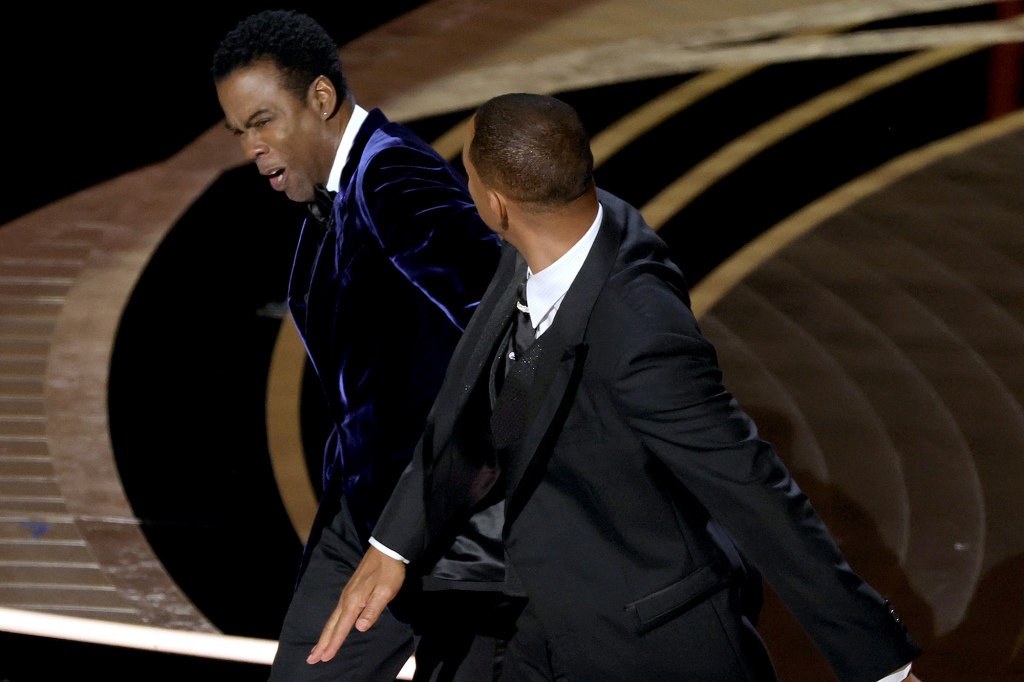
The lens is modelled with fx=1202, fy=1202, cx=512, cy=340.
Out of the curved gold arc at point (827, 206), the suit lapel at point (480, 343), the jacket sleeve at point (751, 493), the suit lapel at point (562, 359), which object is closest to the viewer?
the jacket sleeve at point (751, 493)

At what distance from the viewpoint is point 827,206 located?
15.5 feet

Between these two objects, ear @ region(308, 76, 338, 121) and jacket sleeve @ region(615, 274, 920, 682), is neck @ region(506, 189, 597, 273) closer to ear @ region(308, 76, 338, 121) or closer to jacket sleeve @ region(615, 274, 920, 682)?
jacket sleeve @ region(615, 274, 920, 682)

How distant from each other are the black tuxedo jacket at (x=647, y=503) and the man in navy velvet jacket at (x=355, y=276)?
26 centimetres

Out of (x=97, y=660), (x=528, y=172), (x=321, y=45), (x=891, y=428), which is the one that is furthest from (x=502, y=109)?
(x=891, y=428)

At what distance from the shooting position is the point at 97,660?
2676 millimetres

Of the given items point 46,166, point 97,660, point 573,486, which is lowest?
point 97,660

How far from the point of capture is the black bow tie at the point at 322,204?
212 cm

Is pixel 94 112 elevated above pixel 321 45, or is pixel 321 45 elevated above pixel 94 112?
pixel 321 45

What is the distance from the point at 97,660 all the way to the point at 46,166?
316 centimetres

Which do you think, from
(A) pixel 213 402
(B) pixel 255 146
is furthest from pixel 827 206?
(B) pixel 255 146

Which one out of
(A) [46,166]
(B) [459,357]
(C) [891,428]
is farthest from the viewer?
(A) [46,166]

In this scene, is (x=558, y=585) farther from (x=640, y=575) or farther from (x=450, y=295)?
(x=450, y=295)

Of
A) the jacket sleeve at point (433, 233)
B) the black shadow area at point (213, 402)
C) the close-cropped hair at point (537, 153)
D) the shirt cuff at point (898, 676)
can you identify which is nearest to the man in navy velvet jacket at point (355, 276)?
the jacket sleeve at point (433, 233)

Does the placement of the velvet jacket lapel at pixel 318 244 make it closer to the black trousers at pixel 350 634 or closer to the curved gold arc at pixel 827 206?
the black trousers at pixel 350 634
